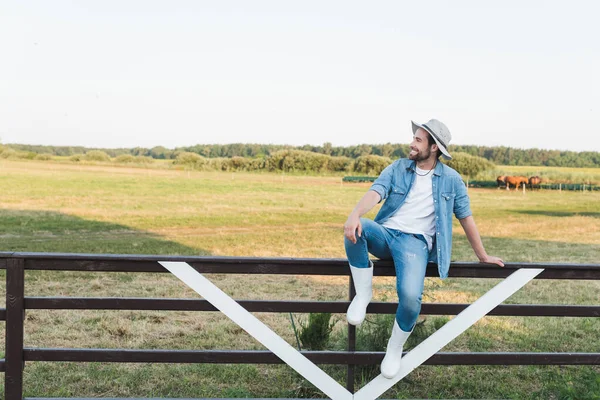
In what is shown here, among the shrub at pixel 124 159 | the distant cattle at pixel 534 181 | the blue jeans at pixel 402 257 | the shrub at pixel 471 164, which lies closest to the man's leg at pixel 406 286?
the blue jeans at pixel 402 257

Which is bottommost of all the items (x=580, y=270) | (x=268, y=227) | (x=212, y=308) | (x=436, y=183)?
(x=268, y=227)

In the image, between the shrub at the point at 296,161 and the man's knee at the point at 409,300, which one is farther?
the shrub at the point at 296,161

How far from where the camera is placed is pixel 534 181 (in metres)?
52.4

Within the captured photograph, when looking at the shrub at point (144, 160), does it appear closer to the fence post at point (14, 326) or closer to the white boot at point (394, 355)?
the fence post at point (14, 326)

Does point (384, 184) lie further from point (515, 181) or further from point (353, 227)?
point (515, 181)

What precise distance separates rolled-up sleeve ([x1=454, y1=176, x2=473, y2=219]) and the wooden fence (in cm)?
29

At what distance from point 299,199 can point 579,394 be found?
29720 millimetres

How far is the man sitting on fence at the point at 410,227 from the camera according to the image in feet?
11.5

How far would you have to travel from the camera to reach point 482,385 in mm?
5457

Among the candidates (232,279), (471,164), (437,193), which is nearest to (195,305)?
(437,193)

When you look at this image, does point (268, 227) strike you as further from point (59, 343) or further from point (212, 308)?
point (212, 308)

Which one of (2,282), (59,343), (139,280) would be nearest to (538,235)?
(139,280)

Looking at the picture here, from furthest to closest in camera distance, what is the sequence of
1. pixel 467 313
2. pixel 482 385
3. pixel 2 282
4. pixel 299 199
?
1. pixel 299 199
2. pixel 2 282
3. pixel 482 385
4. pixel 467 313

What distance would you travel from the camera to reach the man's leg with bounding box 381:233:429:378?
347 cm
